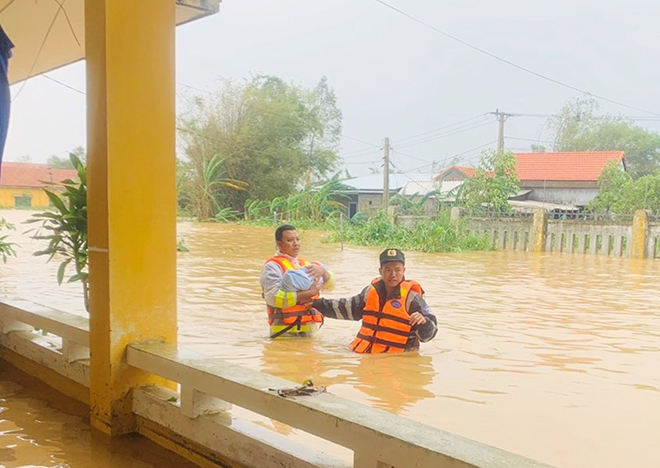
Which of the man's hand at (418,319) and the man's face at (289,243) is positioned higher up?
the man's face at (289,243)

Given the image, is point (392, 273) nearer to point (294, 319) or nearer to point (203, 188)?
point (294, 319)

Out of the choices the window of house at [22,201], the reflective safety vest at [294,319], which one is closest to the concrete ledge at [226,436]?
the reflective safety vest at [294,319]

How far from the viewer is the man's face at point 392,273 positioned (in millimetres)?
4473

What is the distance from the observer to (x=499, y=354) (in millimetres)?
5121

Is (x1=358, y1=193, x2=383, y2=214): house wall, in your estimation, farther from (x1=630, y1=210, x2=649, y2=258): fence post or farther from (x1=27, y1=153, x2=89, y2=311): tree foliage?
(x1=27, y1=153, x2=89, y2=311): tree foliage

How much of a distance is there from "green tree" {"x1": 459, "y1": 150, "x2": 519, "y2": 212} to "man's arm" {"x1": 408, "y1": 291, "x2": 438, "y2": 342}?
12.8 metres

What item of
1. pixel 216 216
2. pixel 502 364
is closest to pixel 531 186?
pixel 216 216

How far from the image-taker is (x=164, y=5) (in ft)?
8.45

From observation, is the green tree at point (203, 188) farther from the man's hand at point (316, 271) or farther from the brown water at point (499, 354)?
the man's hand at point (316, 271)

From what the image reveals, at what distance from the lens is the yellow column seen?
8.14 ft

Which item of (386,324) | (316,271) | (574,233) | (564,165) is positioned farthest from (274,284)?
(564,165)

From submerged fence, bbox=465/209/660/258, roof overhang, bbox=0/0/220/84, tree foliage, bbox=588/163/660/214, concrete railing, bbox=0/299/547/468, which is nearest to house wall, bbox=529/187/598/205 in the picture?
tree foliage, bbox=588/163/660/214

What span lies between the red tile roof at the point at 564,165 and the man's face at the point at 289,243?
61.1 ft

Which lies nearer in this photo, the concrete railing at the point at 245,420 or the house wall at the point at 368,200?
the concrete railing at the point at 245,420
